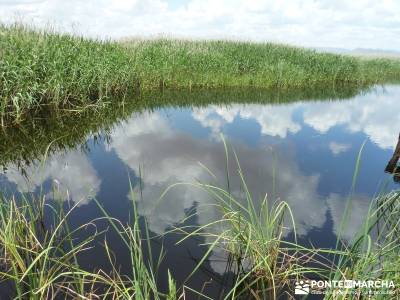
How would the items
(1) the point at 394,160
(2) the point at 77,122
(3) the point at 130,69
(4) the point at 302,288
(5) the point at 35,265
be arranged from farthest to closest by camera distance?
(3) the point at 130,69
(2) the point at 77,122
(1) the point at 394,160
(4) the point at 302,288
(5) the point at 35,265

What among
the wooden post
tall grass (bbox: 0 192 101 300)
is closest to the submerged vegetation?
tall grass (bbox: 0 192 101 300)

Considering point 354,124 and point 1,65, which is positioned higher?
point 1,65

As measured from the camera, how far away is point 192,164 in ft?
29.6

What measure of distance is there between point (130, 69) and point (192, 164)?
898 centimetres

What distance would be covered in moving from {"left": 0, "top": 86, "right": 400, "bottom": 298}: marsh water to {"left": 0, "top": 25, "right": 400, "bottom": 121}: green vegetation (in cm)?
103

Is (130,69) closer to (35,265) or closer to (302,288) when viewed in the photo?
(35,265)

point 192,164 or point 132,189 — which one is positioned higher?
point 132,189

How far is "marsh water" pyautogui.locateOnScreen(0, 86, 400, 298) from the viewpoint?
18.7ft

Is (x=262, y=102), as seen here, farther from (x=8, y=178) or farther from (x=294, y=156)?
(x=8, y=178)

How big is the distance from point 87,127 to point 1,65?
2.84m

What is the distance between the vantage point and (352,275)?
147 inches

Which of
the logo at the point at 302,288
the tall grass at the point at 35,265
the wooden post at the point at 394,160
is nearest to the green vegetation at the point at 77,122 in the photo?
the tall grass at the point at 35,265

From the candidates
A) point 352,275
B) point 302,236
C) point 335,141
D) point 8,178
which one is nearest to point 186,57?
point 335,141

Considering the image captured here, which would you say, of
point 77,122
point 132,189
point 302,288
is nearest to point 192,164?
point 77,122
